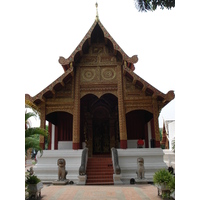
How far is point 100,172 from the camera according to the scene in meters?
10.8

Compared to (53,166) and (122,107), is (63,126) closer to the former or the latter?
(53,166)

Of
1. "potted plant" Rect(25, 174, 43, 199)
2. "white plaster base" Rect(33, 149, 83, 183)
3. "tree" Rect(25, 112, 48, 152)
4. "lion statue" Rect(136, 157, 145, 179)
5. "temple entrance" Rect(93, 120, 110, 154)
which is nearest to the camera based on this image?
"tree" Rect(25, 112, 48, 152)

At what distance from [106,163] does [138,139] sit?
3.71 m

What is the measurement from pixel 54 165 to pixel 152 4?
344 inches

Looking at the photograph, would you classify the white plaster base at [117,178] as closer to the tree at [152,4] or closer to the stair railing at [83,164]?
the stair railing at [83,164]

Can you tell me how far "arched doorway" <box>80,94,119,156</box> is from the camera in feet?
47.4

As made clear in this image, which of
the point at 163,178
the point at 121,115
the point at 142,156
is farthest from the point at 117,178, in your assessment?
the point at 163,178

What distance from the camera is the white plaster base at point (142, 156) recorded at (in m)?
11.1

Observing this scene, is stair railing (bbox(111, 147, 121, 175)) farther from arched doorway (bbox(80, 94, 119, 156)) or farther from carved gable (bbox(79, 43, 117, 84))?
carved gable (bbox(79, 43, 117, 84))

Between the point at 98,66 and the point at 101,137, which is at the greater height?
the point at 98,66

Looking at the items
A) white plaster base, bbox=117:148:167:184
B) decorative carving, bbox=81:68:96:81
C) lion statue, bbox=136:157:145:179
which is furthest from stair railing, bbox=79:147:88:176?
decorative carving, bbox=81:68:96:81

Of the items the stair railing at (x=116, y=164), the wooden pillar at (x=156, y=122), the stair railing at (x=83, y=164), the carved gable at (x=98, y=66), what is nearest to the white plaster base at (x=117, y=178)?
the stair railing at (x=116, y=164)

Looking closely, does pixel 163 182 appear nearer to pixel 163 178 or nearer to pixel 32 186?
pixel 163 178

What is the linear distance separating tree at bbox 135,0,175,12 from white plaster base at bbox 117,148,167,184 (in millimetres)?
6974
